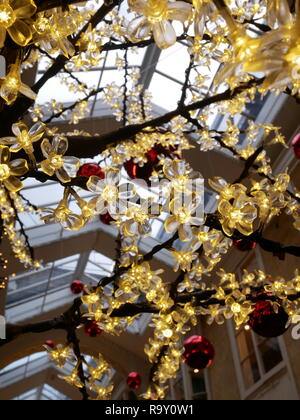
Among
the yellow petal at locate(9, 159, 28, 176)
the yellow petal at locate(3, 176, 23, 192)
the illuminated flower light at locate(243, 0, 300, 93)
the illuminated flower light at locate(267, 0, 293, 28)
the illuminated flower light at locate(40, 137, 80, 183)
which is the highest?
the illuminated flower light at locate(40, 137, 80, 183)

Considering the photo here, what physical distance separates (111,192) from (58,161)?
17cm

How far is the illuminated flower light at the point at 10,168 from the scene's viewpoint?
984 mm

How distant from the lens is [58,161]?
3.52ft

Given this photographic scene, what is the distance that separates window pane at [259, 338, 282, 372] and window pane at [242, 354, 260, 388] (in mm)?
307

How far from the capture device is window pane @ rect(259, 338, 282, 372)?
18.8 ft

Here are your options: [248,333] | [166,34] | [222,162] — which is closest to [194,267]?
[166,34]

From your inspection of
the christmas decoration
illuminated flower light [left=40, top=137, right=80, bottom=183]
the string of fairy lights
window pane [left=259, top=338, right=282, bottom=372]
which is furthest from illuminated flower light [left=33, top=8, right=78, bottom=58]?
window pane [left=259, top=338, right=282, bottom=372]

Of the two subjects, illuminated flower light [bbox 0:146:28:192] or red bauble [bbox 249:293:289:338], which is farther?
red bauble [bbox 249:293:289:338]

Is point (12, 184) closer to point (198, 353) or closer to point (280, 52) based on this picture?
point (280, 52)

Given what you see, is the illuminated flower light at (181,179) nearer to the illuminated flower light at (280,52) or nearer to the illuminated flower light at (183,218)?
the illuminated flower light at (183,218)

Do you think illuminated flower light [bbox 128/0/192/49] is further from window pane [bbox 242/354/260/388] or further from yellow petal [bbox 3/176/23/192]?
window pane [bbox 242/354/260/388]

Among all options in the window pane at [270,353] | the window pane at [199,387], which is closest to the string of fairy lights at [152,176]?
the window pane at [270,353]

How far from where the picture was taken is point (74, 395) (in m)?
14.9

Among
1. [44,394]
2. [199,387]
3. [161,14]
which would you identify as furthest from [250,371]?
[44,394]
